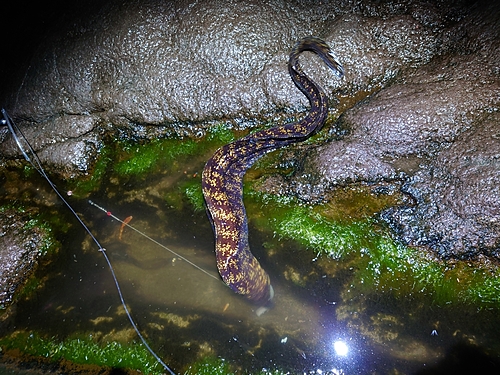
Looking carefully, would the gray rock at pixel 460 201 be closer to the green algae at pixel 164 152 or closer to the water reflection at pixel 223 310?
the water reflection at pixel 223 310

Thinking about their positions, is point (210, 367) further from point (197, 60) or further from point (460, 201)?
point (197, 60)

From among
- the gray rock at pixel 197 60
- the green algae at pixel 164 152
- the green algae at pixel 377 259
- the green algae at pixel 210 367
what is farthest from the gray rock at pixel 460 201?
the green algae at pixel 164 152

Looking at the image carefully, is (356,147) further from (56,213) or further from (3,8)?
(3,8)

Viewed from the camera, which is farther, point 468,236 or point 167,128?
point 167,128

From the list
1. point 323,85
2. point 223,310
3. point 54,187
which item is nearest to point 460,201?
point 323,85

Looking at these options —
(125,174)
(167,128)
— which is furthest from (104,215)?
(167,128)

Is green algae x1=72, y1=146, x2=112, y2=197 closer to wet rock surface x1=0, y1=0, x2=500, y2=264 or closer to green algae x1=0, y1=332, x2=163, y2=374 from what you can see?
wet rock surface x1=0, y1=0, x2=500, y2=264

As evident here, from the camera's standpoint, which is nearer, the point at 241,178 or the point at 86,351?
the point at 86,351
